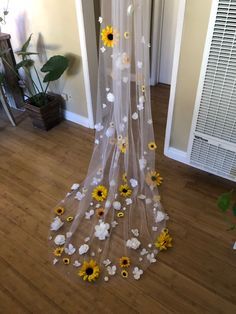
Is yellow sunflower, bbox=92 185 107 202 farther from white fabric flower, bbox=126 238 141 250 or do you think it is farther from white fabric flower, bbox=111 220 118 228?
white fabric flower, bbox=126 238 141 250

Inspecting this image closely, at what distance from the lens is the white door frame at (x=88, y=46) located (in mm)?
1964

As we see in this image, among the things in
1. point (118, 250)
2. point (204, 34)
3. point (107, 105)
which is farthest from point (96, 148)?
point (204, 34)

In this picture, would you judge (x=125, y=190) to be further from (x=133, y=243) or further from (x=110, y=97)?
(x=110, y=97)

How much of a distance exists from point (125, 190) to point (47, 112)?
115 centimetres

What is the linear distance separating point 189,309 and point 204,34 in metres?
1.49

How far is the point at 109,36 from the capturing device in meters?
1.31

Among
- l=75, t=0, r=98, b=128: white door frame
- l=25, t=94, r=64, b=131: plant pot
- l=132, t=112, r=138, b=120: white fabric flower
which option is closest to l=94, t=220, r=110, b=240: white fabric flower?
l=132, t=112, r=138, b=120: white fabric flower

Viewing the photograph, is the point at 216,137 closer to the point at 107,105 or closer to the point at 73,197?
the point at 107,105

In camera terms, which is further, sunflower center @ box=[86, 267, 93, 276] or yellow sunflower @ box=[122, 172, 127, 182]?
yellow sunflower @ box=[122, 172, 127, 182]

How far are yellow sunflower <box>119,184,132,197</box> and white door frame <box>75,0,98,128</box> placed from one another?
91 cm

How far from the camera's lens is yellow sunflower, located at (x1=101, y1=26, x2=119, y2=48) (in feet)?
4.26

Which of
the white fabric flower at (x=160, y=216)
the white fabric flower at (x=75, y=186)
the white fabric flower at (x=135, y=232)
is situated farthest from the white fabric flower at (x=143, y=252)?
the white fabric flower at (x=75, y=186)

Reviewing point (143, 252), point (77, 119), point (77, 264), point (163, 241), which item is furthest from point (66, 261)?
point (77, 119)

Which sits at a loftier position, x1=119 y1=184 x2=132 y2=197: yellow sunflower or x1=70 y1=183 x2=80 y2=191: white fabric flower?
x1=119 y1=184 x2=132 y2=197: yellow sunflower
